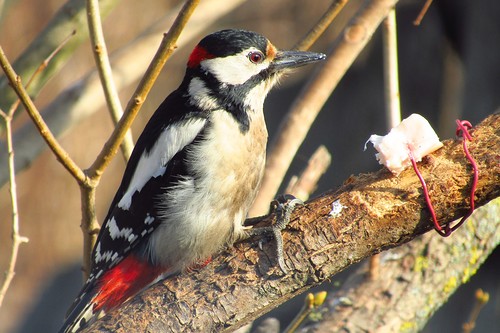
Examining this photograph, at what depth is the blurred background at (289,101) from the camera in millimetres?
5816

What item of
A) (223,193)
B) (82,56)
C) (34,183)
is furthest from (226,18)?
(223,193)

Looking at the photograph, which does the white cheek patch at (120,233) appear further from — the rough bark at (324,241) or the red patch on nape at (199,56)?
the red patch on nape at (199,56)

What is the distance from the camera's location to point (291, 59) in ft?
10.0

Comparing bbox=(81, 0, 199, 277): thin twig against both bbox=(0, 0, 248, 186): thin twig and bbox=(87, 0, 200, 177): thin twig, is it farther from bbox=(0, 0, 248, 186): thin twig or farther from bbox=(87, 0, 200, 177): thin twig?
bbox=(0, 0, 248, 186): thin twig

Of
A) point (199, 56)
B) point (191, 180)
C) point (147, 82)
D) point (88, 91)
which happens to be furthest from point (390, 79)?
point (88, 91)

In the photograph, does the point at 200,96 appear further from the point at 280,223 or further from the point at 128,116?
the point at 280,223

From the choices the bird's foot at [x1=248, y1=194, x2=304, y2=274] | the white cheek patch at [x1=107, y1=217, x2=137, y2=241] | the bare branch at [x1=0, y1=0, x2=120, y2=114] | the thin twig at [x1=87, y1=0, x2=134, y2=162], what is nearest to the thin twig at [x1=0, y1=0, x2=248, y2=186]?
the bare branch at [x1=0, y1=0, x2=120, y2=114]

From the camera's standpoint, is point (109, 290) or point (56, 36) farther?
point (56, 36)

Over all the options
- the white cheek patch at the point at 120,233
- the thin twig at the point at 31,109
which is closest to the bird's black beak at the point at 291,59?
the white cheek patch at the point at 120,233

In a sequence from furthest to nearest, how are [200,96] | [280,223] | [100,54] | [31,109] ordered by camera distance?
[200,96] → [100,54] → [280,223] → [31,109]

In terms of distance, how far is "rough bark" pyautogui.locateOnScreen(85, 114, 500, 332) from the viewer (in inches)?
91.8

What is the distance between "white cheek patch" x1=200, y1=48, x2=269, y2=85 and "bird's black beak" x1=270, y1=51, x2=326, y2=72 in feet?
0.39

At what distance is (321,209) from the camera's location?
243 centimetres

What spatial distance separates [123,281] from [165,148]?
536 millimetres
